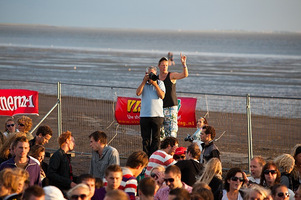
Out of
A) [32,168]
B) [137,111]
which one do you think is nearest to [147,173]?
[32,168]

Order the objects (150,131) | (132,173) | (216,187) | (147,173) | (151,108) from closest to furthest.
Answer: (132,173)
(216,187)
(147,173)
(151,108)
(150,131)

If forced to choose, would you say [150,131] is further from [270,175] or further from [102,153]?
[270,175]

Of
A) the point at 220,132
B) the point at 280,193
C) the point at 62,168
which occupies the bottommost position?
the point at 220,132

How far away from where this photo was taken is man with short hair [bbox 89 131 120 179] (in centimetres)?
891

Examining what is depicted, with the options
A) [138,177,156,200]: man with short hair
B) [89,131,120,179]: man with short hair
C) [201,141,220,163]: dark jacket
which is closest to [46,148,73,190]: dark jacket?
[89,131,120,179]: man with short hair

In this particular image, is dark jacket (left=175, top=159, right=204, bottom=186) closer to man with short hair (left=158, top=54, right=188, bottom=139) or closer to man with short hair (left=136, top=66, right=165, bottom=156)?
man with short hair (left=136, top=66, right=165, bottom=156)

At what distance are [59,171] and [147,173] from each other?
139cm

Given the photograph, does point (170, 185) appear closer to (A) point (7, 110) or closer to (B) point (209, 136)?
(B) point (209, 136)

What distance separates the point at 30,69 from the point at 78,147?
94.5ft

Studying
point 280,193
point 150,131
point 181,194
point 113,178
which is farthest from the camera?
point 150,131

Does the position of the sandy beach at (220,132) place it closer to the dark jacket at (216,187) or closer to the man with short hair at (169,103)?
the man with short hair at (169,103)

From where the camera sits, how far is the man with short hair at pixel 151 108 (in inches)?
444

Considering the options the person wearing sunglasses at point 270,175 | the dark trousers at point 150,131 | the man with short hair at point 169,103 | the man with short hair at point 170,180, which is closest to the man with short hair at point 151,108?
the dark trousers at point 150,131

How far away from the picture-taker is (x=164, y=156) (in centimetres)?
907
